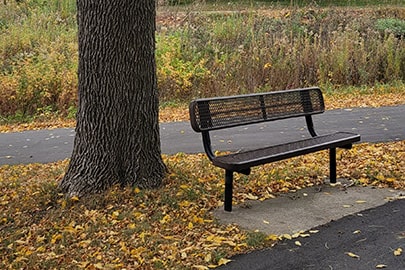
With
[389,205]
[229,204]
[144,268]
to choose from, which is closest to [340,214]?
[389,205]

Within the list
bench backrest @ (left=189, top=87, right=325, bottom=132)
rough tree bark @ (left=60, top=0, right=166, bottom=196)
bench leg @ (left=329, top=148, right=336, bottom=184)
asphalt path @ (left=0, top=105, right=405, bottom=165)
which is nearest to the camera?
rough tree bark @ (left=60, top=0, right=166, bottom=196)

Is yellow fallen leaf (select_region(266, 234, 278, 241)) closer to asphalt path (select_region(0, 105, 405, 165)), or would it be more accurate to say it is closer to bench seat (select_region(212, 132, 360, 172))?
bench seat (select_region(212, 132, 360, 172))

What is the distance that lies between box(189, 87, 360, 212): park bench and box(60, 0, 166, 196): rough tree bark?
0.51 metres

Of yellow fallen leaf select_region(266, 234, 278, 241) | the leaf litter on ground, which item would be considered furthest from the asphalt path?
yellow fallen leaf select_region(266, 234, 278, 241)

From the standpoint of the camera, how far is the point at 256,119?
5.60 meters

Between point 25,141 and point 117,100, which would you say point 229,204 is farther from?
point 25,141

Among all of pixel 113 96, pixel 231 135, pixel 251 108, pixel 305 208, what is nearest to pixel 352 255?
pixel 305 208

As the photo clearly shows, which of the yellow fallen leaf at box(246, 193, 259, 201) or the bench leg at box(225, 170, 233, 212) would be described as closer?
the bench leg at box(225, 170, 233, 212)

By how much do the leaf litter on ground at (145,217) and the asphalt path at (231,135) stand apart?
1417mm

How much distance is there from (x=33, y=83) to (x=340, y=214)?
348 inches

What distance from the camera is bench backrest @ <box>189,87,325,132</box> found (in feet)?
16.7

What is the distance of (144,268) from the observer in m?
3.80

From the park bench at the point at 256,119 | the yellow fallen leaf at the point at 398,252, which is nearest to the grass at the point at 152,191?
the park bench at the point at 256,119

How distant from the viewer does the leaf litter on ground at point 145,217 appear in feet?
13.0
